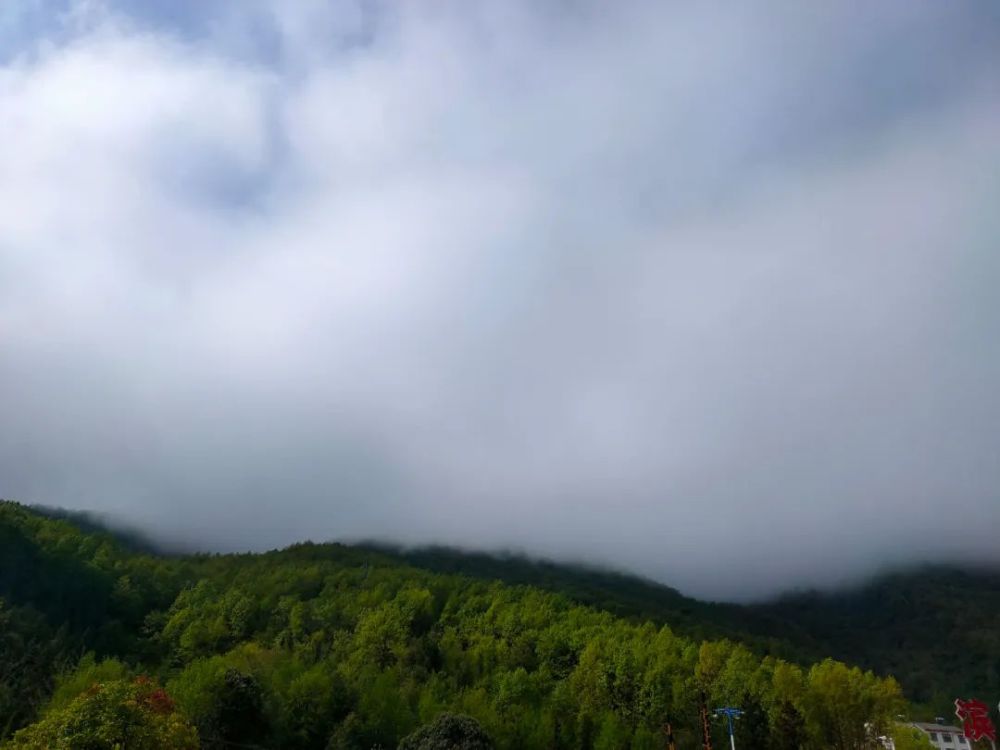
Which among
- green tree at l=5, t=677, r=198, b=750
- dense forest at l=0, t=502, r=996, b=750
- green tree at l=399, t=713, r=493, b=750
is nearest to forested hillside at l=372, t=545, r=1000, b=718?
dense forest at l=0, t=502, r=996, b=750

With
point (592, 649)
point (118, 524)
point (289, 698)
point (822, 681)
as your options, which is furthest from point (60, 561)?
point (118, 524)

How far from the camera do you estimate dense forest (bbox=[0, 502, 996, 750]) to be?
58.8m

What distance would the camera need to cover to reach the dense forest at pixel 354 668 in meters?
58.8

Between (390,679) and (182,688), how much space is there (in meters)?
19.8

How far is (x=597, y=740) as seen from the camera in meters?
68.6

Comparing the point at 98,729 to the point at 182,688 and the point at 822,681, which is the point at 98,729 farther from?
the point at 822,681

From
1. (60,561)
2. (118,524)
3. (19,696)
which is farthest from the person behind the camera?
(118,524)

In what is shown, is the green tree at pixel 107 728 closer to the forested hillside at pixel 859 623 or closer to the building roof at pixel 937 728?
the forested hillside at pixel 859 623

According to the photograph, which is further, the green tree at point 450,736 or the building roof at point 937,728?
the building roof at point 937,728

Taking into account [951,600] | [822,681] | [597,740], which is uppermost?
[951,600]

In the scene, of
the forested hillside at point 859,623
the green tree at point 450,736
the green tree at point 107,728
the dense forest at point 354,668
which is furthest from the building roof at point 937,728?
the green tree at point 107,728

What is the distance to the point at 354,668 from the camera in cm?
8250

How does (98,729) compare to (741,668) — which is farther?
(741,668)

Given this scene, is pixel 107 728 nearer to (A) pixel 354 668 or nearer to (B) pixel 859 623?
(A) pixel 354 668
